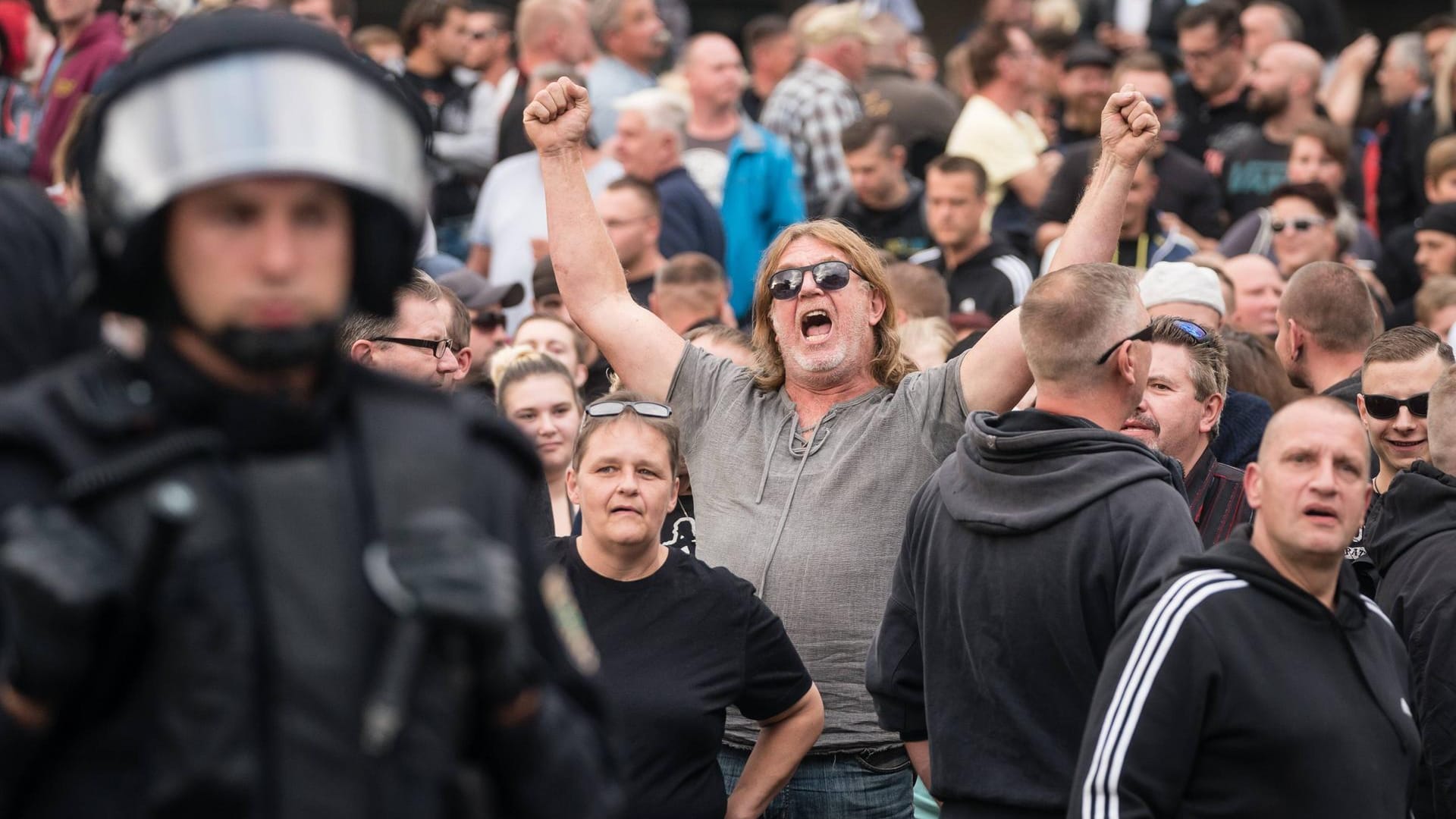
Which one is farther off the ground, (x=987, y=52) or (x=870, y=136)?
(x=987, y=52)

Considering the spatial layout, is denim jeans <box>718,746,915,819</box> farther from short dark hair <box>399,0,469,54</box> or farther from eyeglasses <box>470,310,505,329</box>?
short dark hair <box>399,0,469,54</box>

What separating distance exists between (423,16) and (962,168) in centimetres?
427

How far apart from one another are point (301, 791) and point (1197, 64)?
11.3 m

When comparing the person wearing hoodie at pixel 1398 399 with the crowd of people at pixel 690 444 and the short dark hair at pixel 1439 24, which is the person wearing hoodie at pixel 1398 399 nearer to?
the crowd of people at pixel 690 444

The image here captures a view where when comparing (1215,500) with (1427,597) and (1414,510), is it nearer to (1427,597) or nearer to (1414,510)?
(1414,510)

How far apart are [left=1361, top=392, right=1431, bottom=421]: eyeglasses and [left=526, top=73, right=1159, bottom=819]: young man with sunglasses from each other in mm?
1220

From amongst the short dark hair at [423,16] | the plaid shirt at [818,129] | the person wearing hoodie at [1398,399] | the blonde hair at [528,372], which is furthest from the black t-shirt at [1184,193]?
the person wearing hoodie at [1398,399]

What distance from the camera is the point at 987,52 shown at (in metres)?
11.3

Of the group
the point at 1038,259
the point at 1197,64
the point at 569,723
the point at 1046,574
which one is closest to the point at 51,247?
the point at 569,723

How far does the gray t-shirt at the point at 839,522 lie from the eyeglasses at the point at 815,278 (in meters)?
0.34

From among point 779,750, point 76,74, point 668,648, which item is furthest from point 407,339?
point 76,74

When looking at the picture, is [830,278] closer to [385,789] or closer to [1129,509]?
[1129,509]

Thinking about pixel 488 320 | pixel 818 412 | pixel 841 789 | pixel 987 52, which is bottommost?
pixel 841 789

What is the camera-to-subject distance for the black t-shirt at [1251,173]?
10.9 metres
